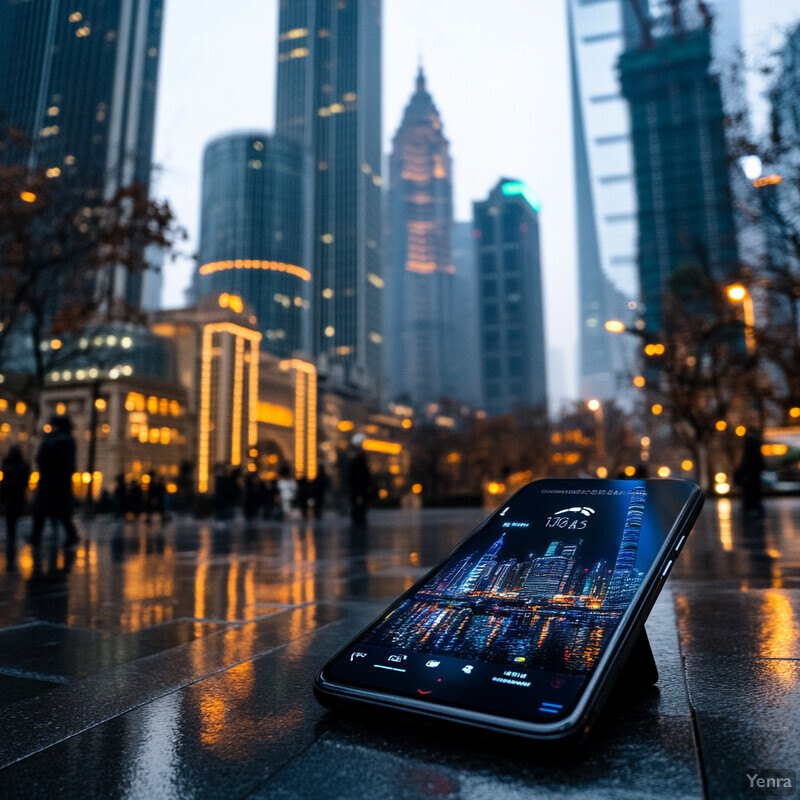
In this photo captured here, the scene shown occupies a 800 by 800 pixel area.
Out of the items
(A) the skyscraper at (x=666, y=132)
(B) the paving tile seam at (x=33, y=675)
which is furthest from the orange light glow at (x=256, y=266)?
(B) the paving tile seam at (x=33, y=675)

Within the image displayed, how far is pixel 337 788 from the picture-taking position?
1.37 meters

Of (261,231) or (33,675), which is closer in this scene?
(33,675)

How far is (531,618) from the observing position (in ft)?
6.13

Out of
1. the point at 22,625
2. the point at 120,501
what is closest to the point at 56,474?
the point at 22,625

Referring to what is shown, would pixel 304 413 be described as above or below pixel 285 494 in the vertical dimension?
above

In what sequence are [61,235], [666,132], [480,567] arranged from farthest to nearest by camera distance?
[666,132], [61,235], [480,567]

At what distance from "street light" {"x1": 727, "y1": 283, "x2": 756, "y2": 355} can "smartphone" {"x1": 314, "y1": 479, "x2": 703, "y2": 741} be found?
19.1m

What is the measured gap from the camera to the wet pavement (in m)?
1.41

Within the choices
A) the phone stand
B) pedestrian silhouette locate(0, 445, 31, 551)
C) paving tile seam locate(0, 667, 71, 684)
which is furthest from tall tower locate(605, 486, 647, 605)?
pedestrian silhouette locate(0, 445, 31, 551)

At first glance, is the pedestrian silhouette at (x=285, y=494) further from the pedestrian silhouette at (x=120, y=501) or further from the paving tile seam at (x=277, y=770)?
the paving tile seam at (x=277, y=770)

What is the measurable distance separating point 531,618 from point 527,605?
8 cm

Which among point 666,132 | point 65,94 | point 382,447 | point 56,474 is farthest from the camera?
point 382,447

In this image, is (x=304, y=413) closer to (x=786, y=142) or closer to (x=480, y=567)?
(x=786, y=142)

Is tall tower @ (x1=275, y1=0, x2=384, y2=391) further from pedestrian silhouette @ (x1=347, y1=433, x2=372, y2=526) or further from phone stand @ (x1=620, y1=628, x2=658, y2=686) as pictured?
phone stand @ (x1=620, y1=628, x2=658, y2=686)
